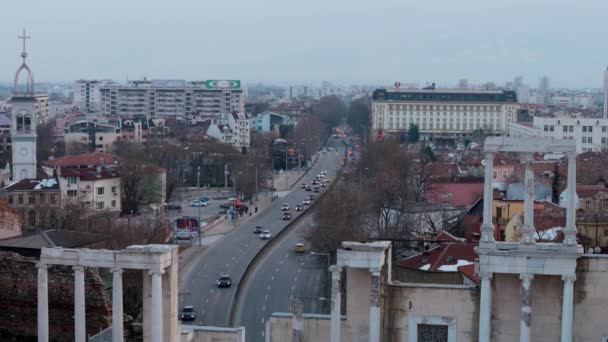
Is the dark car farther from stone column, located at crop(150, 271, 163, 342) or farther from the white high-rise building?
the white high-rise building

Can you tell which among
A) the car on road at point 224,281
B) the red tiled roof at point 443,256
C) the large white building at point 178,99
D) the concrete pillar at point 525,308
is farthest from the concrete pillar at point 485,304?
the large white building at point 178,99

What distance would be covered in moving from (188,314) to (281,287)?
630cm

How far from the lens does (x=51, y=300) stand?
71.2 ft

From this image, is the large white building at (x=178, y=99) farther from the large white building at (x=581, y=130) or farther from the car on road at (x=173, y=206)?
the car on road at (x=173, y=206)

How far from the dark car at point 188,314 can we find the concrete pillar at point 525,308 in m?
18.3

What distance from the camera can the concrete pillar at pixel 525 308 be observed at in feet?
62.3

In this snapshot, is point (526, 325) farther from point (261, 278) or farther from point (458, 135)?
point (458, 135)

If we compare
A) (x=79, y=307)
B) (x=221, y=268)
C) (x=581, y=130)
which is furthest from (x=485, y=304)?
(x=581, y=130)

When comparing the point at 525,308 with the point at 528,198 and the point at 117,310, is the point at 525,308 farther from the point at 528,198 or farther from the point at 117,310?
the point at 117,310

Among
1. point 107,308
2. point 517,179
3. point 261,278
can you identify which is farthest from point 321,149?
point 107,308

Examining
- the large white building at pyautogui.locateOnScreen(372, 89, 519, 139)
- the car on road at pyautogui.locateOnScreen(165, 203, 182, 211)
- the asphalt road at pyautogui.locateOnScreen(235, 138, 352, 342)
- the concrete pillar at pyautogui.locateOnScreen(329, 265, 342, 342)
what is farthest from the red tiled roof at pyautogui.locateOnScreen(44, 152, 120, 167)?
the large white building at pyautogui.locateOnScreen(372, 89, 519, 139)

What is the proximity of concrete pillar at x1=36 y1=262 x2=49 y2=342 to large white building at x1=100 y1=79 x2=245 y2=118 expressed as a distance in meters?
133

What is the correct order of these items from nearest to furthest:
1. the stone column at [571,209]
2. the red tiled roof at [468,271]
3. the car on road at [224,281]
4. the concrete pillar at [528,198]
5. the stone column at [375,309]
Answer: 1. the stone column at [375,309]
2. the stone column at [571,209]
3. the concrete pillar at [528,198]
4. the red tiled roof at [468,271]
5. the car on road at [224,281]

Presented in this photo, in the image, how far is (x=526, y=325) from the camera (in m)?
19.0
